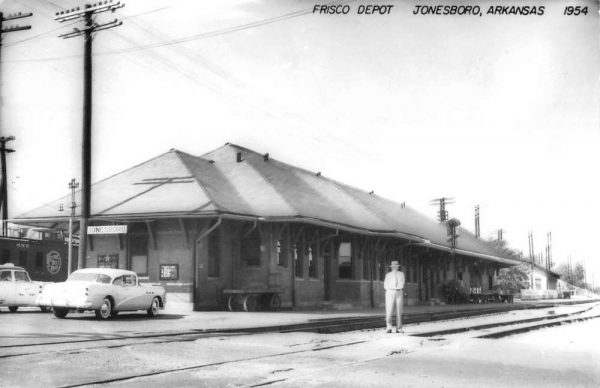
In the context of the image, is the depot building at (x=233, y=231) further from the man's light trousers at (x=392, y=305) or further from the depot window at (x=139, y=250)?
the man's light trousers at (x=392, y=305)

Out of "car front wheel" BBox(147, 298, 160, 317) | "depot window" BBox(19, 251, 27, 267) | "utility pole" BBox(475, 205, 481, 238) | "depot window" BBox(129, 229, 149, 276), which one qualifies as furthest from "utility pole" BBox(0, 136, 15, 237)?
"utility pole" BBox(475, 205, 481, 238)

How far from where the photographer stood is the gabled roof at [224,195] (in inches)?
957

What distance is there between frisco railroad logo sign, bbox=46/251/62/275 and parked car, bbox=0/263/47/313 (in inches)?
288

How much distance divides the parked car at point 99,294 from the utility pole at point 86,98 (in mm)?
1398

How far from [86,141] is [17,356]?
11.5 m

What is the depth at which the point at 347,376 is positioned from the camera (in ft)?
28.1

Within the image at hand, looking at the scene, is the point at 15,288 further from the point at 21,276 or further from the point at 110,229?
the point at 110,229

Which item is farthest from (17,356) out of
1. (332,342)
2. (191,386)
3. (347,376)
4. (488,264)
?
(488,264)

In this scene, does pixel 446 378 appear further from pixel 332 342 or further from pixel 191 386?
pixel 332 342

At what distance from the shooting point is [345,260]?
105 ft

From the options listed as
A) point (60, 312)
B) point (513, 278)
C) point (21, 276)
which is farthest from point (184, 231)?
point (513, 278)

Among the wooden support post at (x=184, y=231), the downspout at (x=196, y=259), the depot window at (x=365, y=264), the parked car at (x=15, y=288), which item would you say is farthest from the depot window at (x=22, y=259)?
the depot window at (x=365, y=264)

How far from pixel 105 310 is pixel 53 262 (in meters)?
13.7

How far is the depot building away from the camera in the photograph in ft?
79.2
